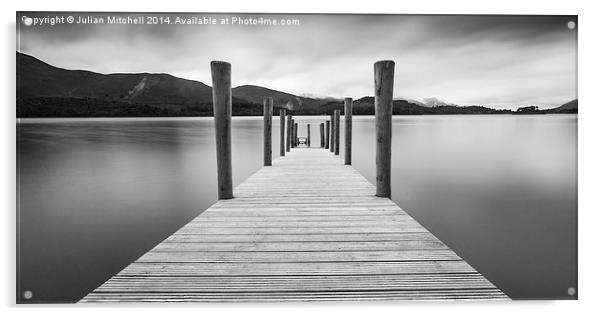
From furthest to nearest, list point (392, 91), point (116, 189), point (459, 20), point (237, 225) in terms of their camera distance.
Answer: point (116, 189)
point (392, 91)
point (237, 225)
point (459, 20)

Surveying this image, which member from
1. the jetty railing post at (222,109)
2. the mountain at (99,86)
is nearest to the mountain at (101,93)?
the mountain at (99,86)

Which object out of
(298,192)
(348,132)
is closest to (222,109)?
(298,192)

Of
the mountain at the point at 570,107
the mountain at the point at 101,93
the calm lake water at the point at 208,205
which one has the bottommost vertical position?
the calm lake water at the point at 208,205

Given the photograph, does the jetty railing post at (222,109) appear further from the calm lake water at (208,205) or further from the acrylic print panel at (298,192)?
the calm lake water at (208,205)

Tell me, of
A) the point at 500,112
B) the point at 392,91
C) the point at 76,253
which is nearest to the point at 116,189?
the point at 76,253

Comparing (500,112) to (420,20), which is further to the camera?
(500,112)

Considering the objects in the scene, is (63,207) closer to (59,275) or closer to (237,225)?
(59,275)

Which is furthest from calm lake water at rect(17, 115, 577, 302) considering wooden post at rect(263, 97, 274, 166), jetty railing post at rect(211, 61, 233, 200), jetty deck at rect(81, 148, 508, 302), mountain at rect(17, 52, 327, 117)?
jetty railing post at rect(211, 61, 233, 200)
